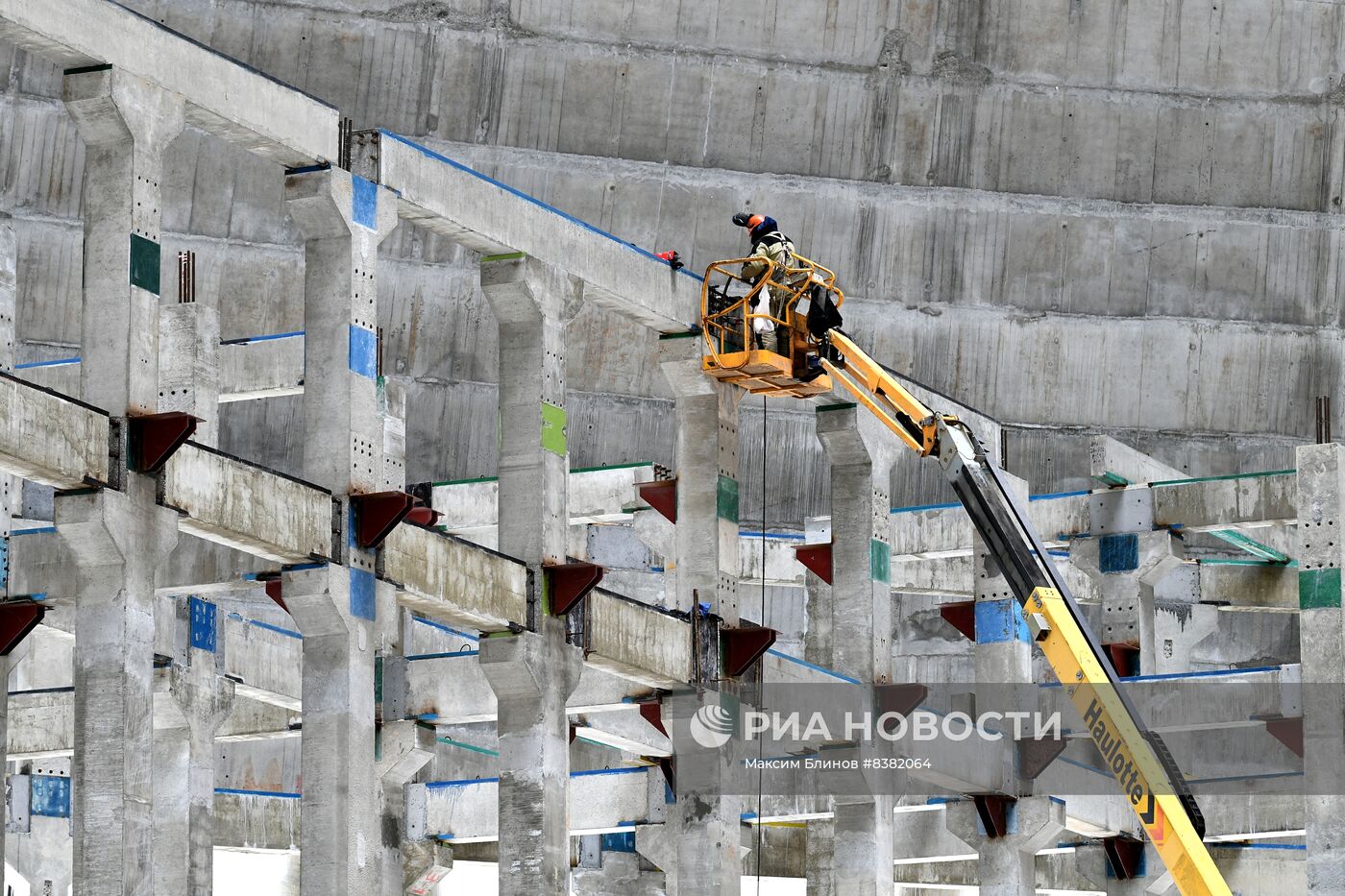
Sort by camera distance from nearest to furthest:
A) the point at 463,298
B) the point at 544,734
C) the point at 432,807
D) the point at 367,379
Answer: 1. the point at 367,379
2. the point at 544,734
3. the point at 432,807
4. the point at 463,298

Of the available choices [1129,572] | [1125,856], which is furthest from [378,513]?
[1125,856]

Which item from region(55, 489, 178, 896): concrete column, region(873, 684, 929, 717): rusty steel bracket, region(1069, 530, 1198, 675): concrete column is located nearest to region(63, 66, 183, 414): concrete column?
region(55, 489, 178, 896): concrete column

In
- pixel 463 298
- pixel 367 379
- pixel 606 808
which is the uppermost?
pixel 463 298

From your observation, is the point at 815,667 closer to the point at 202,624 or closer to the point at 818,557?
the point at 818,557

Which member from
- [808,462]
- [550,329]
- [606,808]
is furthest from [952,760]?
[808,462]

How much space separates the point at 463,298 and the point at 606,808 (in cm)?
1513

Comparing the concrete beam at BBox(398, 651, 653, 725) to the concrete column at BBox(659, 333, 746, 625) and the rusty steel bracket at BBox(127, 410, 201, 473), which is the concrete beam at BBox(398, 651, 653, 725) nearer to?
the concrete column at BBox(659, 333, 746, 625)

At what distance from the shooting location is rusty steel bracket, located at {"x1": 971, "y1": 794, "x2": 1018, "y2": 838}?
110 ft

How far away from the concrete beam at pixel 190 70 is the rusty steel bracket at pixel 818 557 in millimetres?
11007

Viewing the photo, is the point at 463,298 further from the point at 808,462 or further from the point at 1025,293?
the point at 1025,293

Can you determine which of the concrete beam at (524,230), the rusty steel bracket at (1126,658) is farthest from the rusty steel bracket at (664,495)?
the rusty steel bracket at (1126,658)

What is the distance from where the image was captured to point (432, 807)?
32.2 meters

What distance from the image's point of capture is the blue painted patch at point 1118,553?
116ft

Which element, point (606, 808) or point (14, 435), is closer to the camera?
point (14, 435)
